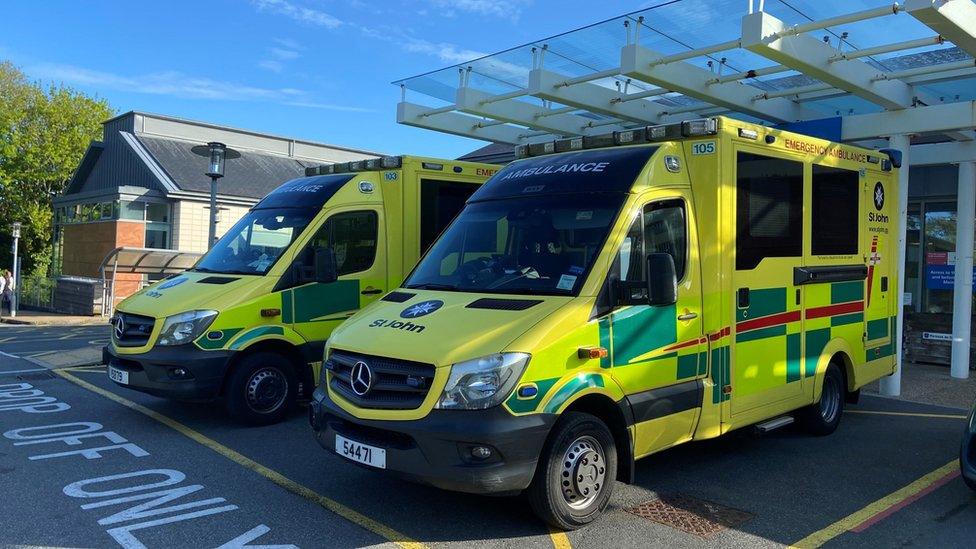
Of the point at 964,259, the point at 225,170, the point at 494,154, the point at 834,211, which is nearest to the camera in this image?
the point at 834,211

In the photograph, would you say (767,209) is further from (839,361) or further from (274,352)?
(274,352)

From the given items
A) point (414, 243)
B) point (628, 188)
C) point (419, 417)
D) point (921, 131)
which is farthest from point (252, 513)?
point (921, 131)

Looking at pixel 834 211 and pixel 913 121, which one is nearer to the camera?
pixel 834 211

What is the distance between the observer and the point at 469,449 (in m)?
4.15

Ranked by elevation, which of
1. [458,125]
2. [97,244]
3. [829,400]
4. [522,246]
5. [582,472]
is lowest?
[582,472]

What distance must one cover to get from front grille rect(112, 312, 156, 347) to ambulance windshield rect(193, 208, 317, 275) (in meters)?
0.96

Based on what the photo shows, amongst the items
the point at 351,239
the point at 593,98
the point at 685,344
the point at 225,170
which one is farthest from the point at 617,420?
the point at 225,170

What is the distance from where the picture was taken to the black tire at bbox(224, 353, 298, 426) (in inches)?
276

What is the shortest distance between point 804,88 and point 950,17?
10.8 feet

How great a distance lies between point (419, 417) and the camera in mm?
4250

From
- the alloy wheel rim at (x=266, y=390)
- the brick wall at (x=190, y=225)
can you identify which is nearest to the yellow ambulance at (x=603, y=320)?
the alloy wheel rim at (x=266, y=390)

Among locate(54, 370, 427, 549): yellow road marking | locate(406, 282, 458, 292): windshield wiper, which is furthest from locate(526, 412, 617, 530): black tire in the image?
locate(406, 282, 458, 292): windshield wiper

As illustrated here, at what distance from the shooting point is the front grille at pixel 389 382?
14.2ft

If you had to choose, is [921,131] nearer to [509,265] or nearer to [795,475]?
[795,475]
